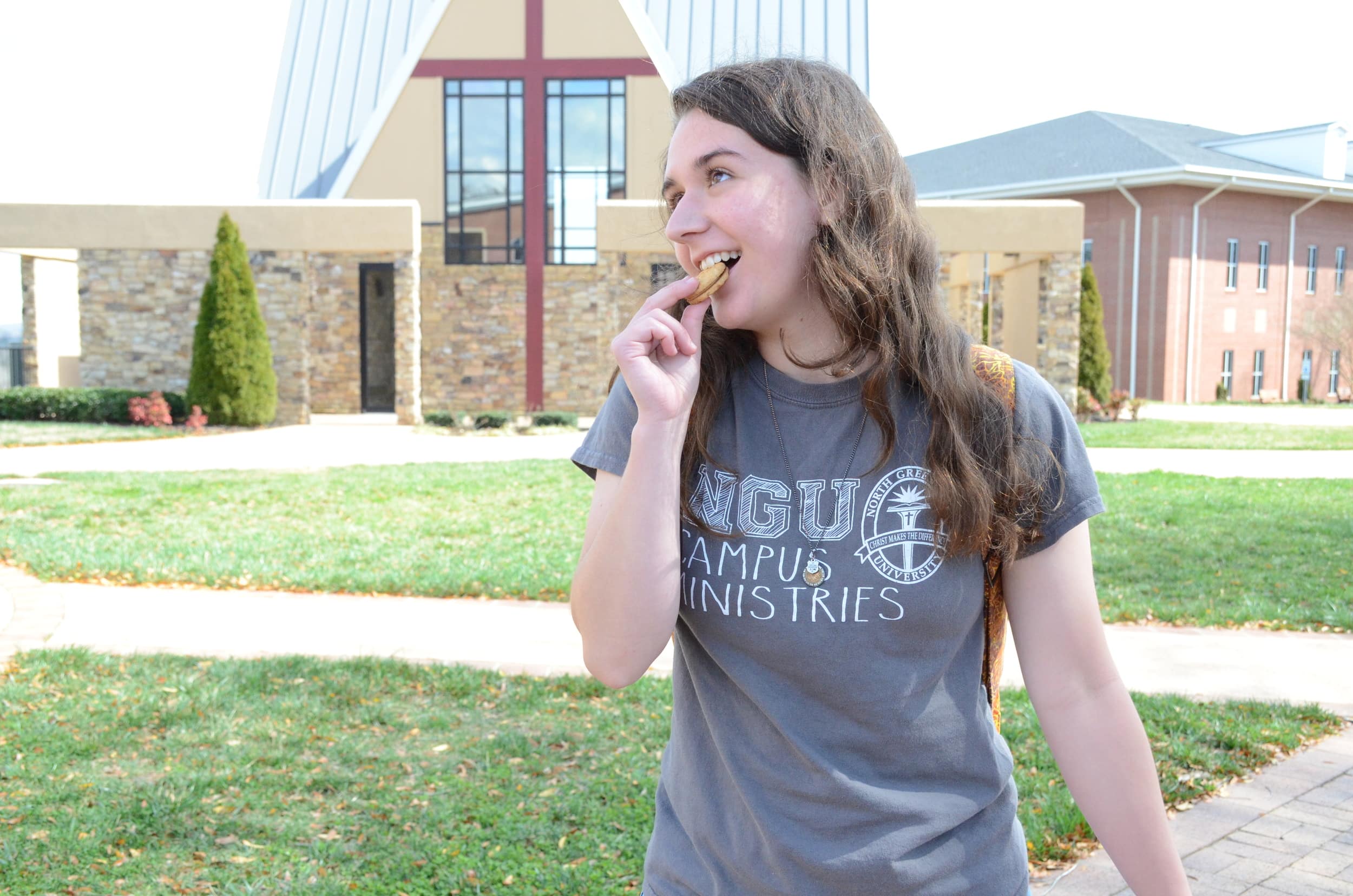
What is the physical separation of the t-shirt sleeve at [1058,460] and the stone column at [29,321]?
83.7 feet

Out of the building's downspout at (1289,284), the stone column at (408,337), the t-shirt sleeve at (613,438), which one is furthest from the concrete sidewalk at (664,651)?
the building's downspout at (1289,284)

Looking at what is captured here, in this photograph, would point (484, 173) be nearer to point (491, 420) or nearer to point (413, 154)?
point (413, 154)

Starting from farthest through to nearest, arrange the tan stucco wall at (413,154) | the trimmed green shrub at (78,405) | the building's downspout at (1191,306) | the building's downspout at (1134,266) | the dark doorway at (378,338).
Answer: the building's downspout at (1134,266) → the building's downspout at (1191,306) → the dark doorway at (378,338) → the tan stucco wall at (413,154) → the trimmed green shrub at (78,405)

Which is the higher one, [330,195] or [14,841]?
[330,195]

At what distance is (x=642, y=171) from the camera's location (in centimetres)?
2538

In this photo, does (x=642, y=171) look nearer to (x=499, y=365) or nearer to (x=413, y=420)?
(x=499, y=365)

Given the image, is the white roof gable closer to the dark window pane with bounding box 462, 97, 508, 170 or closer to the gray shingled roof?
the dark window pane with bounding box 462, 97, 508, 170

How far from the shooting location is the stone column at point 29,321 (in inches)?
902

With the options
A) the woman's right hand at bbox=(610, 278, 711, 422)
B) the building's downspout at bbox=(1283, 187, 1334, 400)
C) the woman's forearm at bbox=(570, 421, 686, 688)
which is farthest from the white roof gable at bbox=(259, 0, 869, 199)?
the woman's forearm at bbox=(570, 421, 686, 688)

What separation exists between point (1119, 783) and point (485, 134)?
25534 millimetres

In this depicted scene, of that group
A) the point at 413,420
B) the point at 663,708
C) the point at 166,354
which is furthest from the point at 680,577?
the point at 166,354

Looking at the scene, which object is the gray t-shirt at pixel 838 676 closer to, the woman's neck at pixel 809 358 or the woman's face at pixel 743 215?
the woman's neck at pixel 809 358

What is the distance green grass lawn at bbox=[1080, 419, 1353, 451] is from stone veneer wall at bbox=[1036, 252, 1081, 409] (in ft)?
3.68

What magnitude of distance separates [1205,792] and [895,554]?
3209 mm
